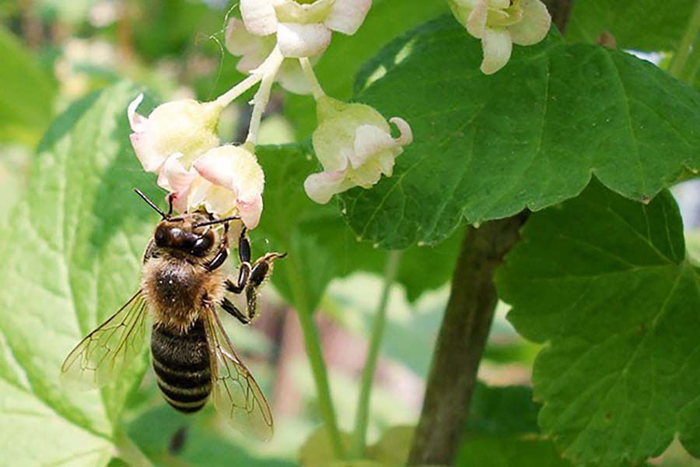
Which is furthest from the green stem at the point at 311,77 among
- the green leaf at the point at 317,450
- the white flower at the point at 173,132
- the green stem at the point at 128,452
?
the green leaf at the point at 317,450

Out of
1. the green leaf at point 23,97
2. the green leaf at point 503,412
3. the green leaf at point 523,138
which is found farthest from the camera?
the green leaf at point 23,97

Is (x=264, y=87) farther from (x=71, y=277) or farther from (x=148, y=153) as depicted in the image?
(x=71, y=277)

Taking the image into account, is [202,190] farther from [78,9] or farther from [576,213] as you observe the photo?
[78,9]

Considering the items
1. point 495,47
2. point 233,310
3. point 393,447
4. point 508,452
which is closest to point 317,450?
point 393,447

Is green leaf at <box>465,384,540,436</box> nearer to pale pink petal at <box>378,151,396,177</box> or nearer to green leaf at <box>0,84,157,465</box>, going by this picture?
green leaf at <box>0,84,157,465</box>

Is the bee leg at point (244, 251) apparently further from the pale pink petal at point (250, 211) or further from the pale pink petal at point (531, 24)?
the pale pink petal at point (531, 24)

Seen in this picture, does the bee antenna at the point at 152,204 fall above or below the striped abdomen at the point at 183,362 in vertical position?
above
